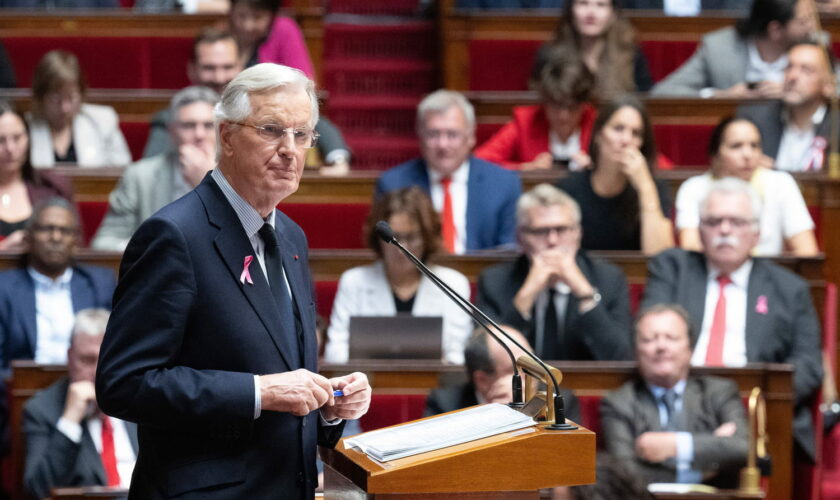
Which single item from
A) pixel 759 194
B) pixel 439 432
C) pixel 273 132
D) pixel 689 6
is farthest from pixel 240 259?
pixel 689 6

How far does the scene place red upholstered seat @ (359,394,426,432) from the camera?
2.67m

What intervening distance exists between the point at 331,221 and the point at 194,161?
434 millimetres

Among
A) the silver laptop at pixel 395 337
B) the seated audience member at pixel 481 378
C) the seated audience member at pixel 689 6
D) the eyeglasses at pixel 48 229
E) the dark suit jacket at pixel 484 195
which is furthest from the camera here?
the seated audience member at pixel 689 6

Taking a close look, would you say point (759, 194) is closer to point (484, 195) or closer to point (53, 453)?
point (484, 195)

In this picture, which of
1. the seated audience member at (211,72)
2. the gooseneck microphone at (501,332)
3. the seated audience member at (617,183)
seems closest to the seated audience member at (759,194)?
the seated audience member at (617,183)

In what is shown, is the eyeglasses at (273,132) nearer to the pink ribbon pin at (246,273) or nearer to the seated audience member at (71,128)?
the pink ribbon pin at (246,273)

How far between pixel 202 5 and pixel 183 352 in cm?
327

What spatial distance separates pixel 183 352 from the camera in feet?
4.18

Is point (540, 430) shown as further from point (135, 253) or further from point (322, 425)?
point (135, 253)

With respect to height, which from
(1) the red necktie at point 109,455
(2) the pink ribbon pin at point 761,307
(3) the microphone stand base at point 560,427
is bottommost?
(1) the red necktie at point 109,455

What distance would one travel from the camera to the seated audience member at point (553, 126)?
3.68 metres

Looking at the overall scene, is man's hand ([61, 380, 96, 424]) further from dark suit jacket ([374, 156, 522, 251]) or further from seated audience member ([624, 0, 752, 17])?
seated audience member ([624, 0, 752, 17])

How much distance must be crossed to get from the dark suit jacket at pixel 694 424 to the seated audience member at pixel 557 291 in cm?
24

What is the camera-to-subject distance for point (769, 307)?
296 centimetres
